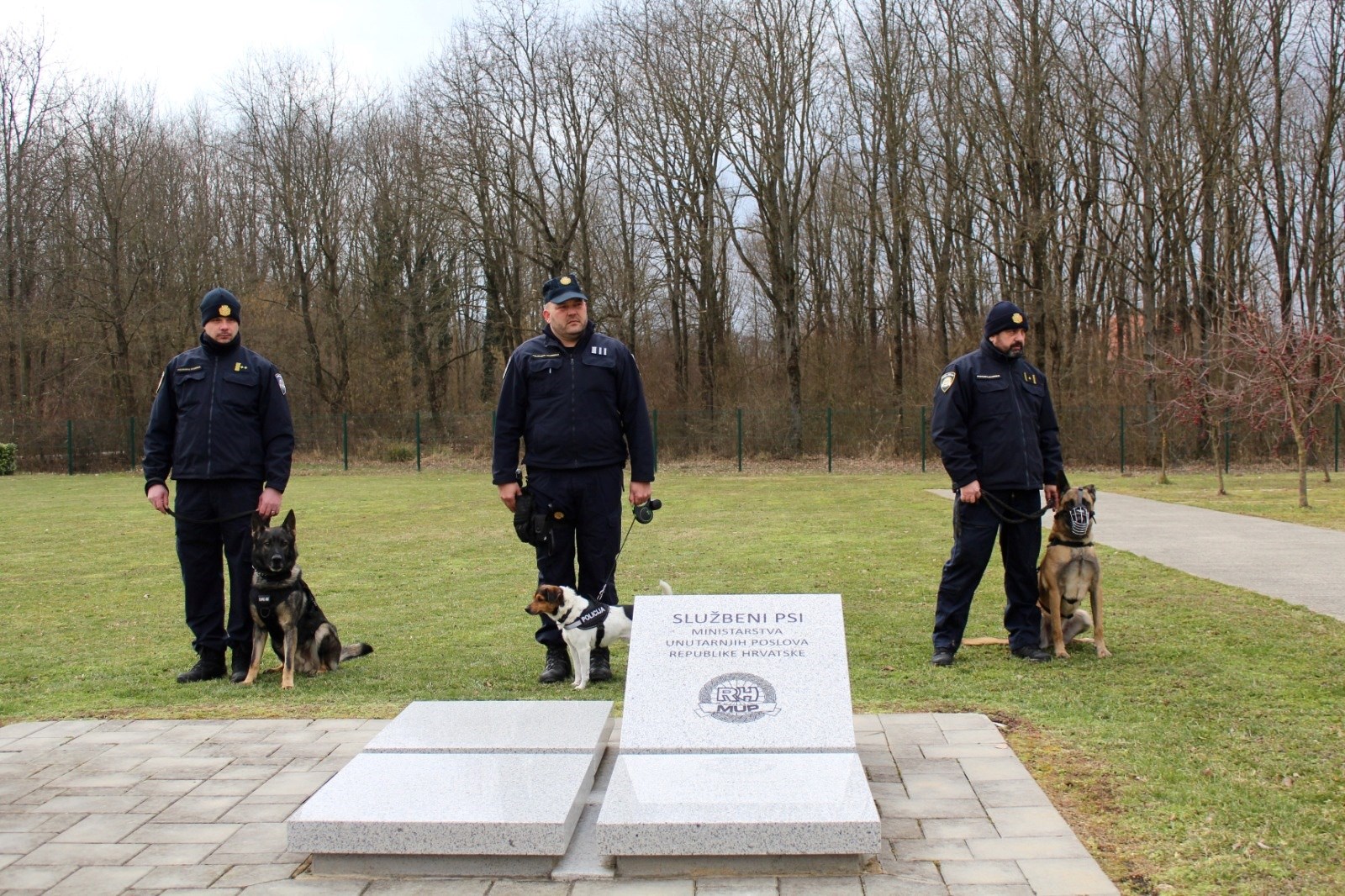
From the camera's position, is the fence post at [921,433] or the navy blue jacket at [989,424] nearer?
the navy blue jacket at [989,424]

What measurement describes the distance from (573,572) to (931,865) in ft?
9.70

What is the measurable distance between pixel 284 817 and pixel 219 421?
2.72 meters

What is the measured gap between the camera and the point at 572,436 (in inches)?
212

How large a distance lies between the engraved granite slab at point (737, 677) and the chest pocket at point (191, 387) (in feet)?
9.59

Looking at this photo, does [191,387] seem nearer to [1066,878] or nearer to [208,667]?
[208,667]

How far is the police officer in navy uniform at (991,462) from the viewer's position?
571 cm

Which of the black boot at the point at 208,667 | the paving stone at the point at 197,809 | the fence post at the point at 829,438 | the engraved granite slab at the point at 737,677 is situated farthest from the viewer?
the fence post at the point at 829,438

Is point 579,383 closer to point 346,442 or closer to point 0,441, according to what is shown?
point 346,442

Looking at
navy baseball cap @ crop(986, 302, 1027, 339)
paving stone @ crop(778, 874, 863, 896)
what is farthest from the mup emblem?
navy baseball cap @ crop(986, 302, 1027, 339)

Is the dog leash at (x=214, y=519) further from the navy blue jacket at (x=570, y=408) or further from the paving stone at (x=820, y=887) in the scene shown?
the paving stone at (x=820, y=887)

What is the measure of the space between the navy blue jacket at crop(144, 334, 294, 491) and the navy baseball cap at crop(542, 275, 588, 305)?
62.0 inches

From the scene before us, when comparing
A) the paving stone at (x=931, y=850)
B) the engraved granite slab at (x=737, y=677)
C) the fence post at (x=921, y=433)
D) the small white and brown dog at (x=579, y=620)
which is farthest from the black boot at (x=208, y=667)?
the fence post at (x=921, y=433)

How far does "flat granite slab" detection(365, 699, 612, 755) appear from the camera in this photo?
12.9 feet

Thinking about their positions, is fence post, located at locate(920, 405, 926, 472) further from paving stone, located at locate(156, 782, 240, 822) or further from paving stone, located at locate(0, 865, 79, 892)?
paving stone, located at locate(0, 865, 79, 892)
